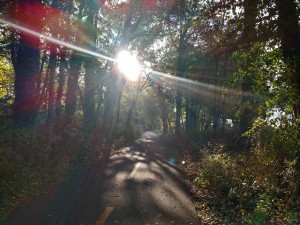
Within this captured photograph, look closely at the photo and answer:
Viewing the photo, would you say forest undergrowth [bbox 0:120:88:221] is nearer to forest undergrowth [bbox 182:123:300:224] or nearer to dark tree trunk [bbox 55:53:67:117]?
dark tree trunk [bbox 55:53:67:117]

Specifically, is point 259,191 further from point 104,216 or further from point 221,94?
point 221,94

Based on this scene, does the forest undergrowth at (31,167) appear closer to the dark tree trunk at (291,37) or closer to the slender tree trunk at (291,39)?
the slender tree trunk at (291,39)

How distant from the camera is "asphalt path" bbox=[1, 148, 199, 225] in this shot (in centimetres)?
715

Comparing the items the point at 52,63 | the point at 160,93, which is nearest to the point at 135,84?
the point at 160,93

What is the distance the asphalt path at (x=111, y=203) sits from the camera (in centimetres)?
715

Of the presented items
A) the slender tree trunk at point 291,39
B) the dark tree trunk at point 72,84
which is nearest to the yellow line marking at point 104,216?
the slender tree trunk at point 291,39

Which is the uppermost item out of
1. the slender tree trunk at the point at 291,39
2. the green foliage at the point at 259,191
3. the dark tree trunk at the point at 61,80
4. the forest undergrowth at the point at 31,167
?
the slender tree trunk at the point at 291,39

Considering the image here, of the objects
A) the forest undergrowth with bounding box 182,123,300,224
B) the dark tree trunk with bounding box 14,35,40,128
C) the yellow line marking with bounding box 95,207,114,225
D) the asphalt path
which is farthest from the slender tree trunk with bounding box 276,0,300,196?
the dark tree trunk with bounding box 14,35,40,128

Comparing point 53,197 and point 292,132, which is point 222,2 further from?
point 53,197

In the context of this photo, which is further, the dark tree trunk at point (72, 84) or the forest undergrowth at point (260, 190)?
the dark tree trunk at point (72, 84)

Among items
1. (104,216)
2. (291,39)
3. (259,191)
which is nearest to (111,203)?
(104,216)

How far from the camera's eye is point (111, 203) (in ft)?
28.5

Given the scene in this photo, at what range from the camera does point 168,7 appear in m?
23.2

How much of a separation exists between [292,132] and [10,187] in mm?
8304
